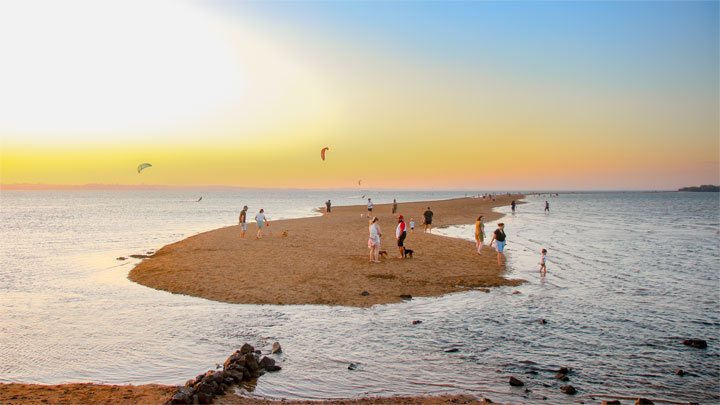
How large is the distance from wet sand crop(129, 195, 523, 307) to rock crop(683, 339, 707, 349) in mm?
6025

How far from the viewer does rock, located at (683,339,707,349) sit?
31.6ft

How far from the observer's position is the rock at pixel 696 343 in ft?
31.6

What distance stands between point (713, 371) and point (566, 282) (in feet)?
26.3

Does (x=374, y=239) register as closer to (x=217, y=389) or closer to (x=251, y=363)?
(x=251, y=363)

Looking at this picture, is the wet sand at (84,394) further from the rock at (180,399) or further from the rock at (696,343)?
the rock at (696,343)

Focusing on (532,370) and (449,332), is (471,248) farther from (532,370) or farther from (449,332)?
(532,370)

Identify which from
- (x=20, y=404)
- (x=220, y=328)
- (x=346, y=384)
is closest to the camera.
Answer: (x=20, y=404)

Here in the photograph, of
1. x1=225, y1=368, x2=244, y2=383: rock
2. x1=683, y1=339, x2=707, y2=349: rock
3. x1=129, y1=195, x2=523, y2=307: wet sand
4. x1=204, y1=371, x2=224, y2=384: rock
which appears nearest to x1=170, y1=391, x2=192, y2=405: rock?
x1=204, y1=371, x2=224, y2=384: rock

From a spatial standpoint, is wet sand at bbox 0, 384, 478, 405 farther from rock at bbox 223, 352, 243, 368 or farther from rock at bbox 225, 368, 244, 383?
rock at bbox 223, 352, 243, 368

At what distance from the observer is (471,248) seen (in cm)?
2372

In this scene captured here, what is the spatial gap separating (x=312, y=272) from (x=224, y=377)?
9.31 m

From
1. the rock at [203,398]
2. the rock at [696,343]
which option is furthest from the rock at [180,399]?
the rock at [696,343]

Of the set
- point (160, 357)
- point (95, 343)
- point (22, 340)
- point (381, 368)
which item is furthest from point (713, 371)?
point (22, 340)

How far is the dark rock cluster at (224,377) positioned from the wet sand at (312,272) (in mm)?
4686
